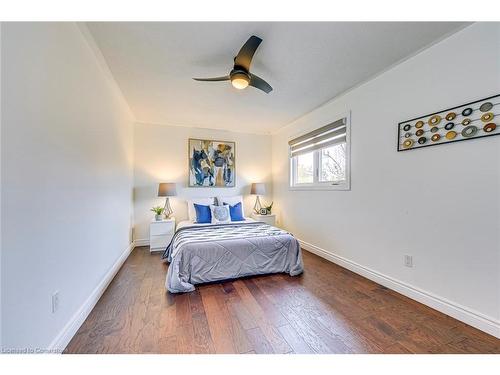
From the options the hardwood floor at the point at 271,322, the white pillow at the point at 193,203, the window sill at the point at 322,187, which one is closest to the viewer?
the hardwood floor at the point at 271,322

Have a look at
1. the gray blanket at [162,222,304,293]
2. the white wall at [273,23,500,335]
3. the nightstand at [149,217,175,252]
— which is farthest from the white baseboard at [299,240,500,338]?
the nightstand at [149,217,175,252]

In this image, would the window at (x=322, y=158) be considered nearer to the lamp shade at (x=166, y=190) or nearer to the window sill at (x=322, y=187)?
the window sill at (x=322, y=187)

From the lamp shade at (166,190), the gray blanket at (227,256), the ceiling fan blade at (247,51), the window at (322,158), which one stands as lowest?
the gray blanket at (227,256)

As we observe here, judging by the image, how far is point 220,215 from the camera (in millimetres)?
3463

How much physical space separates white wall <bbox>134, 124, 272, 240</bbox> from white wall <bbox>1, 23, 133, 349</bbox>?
178cm

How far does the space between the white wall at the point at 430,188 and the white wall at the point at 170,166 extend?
2.16 m

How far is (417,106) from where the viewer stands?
1931 mm

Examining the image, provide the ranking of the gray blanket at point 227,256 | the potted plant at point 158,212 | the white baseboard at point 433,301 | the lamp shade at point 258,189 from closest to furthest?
the white baseboard at point 433,301 < the gray blanket at point 227,256 < the potted plant at point 158,212 < the lamp shade at point 258,189

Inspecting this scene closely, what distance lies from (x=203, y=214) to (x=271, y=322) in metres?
2.19

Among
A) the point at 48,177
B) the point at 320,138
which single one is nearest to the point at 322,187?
the point at 320,138

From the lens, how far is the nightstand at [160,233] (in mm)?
3439

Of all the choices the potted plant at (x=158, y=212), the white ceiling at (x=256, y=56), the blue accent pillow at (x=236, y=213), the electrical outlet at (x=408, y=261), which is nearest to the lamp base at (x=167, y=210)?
the potted plant at (x=158, y=212)

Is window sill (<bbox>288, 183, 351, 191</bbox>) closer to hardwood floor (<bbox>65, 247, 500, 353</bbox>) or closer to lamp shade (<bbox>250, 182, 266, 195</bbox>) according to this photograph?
lamp shade (<bbox>250, 182, 266, 195</bbox>)

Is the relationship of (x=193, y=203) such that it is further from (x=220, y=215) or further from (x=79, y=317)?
(x=79, y=317)
